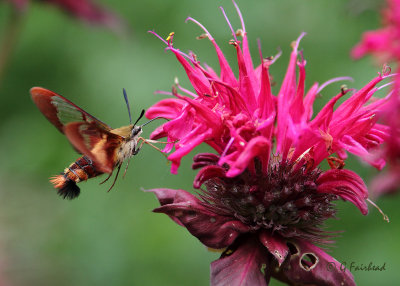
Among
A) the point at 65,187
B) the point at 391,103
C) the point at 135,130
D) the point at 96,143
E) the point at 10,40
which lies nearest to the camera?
the point at 391,103

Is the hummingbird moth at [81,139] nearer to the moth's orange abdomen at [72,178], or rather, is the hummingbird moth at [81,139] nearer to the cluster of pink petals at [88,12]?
the moth's orange abdomen at [72,178]

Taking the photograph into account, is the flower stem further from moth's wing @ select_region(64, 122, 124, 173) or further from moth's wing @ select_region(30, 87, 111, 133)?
moth's wing @ select_region(64, 122, 124, 173)

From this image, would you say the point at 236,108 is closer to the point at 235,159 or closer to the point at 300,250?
the point at 235,159

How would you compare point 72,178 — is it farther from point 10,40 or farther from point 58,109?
point 10,40

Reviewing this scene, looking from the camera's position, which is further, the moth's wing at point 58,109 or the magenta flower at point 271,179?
the moth's wing at point 58,109

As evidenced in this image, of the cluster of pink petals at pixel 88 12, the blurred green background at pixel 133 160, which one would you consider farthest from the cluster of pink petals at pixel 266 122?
the cluster of pink petals at pixel 88 12

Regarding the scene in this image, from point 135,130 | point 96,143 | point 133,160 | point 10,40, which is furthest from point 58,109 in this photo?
point 133,160

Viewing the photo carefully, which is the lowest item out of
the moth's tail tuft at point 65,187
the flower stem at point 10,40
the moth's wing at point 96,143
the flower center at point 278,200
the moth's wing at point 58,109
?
the flower center at point 278,200
